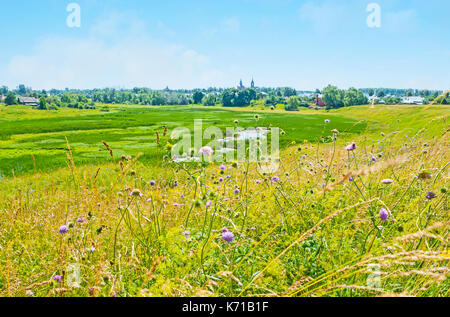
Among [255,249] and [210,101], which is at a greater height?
[210,101]

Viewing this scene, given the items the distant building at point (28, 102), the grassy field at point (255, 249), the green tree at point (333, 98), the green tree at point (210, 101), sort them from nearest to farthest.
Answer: the grassy field at point (255, 249)
the green tree at point (333, 98)
the distant building at point (28, 102)
the green tree at point (210, 101)

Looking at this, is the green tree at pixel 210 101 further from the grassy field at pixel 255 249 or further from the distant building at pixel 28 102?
the grassy field at pixel 255 249

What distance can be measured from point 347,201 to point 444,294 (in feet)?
4.42

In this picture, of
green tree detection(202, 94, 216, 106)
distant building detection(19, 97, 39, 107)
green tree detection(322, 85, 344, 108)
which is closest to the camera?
green tree detection(322, 85, 344, 108)

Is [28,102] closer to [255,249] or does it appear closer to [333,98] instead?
[333,98]

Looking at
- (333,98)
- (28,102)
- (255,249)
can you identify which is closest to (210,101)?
(333,98)

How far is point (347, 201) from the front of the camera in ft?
9.71

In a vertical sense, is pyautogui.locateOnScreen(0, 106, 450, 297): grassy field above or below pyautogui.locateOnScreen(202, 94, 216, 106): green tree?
below

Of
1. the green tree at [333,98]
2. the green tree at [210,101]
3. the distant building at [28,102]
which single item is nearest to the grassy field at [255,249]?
the green tree at [333,98]

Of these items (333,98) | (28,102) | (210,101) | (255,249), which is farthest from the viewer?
(210,101)

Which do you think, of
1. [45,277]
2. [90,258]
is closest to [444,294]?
[90,258]

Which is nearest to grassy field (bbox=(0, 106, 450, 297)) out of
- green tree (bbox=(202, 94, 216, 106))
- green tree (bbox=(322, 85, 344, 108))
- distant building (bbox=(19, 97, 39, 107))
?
green tree (bbox=(322, 85, 344, 108))

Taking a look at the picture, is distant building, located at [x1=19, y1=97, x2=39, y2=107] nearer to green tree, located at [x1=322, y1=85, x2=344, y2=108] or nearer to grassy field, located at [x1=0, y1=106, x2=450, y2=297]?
green tree, located at [x1=322, y1=85, x2=344, y2=108]

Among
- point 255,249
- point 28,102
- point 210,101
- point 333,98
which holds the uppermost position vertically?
point 210,101
